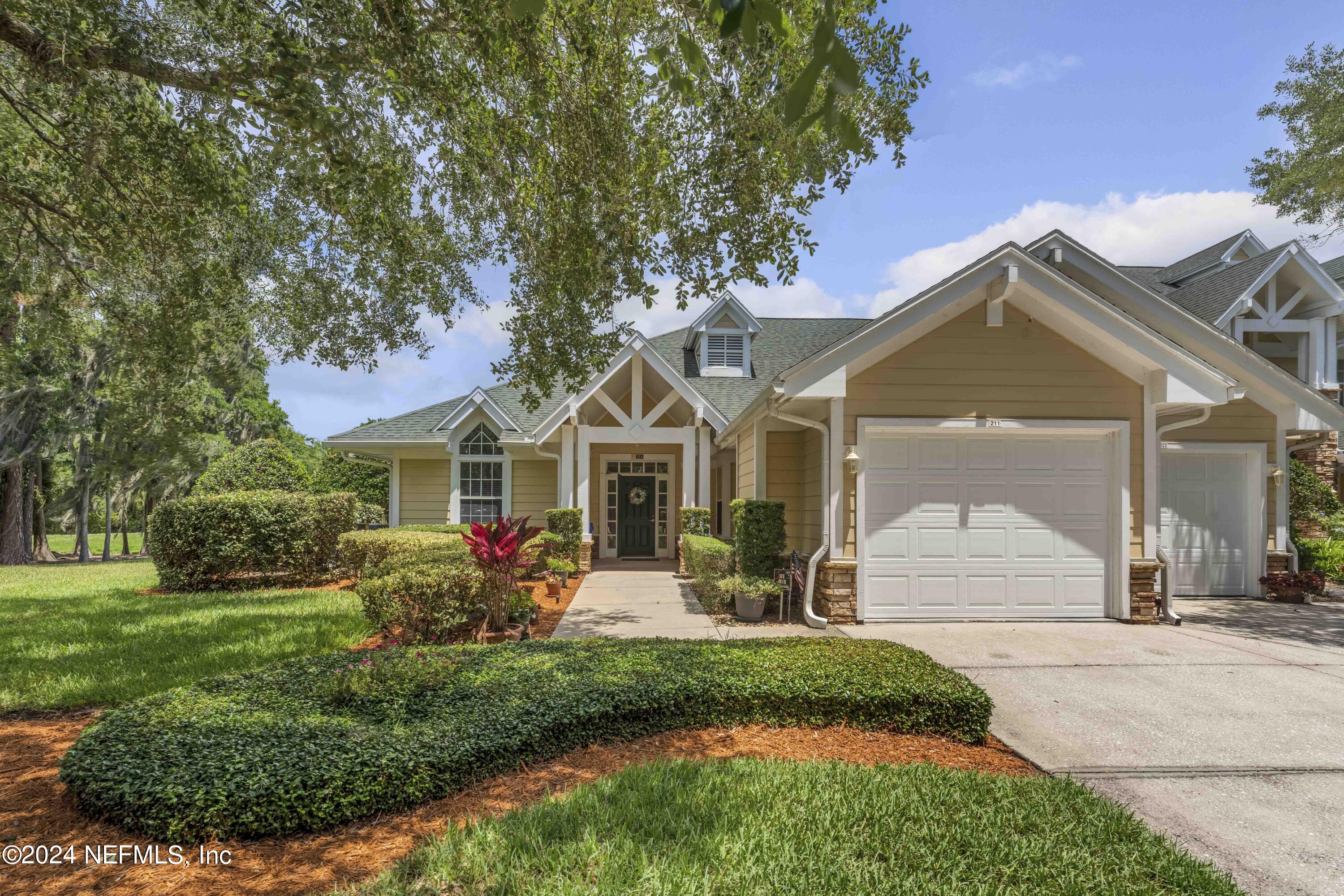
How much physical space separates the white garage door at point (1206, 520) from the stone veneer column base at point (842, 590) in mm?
5652

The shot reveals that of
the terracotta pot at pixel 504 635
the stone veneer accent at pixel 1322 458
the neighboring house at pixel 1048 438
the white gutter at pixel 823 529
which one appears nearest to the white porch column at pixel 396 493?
the neighboring house at pixel 1048 438

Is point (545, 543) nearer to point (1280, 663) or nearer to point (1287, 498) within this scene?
point (1280, 663)

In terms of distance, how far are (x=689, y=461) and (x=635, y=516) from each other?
370cm

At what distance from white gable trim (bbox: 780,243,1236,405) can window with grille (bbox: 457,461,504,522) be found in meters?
9.27

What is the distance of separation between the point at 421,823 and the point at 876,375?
698 centimetres

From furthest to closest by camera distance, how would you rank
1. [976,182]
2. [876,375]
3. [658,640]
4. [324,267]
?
[324,267]
[876,375]
[976,182]
[658,640]

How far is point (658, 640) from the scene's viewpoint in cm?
598

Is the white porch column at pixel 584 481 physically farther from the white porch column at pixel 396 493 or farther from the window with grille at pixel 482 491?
the white porch column at pixel 396 493

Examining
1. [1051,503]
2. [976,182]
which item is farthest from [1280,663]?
[976,182]

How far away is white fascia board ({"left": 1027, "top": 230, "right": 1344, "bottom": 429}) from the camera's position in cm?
Result: 888

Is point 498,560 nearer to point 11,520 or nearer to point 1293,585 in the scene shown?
point 1293,585

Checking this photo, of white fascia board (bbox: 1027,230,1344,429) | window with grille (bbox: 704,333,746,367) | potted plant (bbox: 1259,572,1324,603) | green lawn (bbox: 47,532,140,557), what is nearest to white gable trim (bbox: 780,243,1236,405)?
white fascia board (bbox: 1027,230,1344,429)

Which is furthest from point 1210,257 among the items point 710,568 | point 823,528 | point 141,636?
point 141,636

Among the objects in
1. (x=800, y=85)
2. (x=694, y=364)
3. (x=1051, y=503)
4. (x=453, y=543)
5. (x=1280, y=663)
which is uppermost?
(x=694, y=364)
